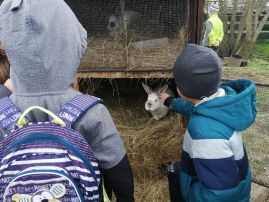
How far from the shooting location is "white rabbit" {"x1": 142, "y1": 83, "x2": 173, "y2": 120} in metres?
3.10

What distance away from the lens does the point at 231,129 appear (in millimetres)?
1606

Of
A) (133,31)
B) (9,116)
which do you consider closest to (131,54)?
(133,31)

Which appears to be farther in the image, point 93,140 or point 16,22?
point 93,140

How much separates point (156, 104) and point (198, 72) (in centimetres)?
154

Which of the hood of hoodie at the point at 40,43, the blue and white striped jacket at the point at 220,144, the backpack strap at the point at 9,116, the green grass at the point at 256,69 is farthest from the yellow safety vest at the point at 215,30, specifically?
the backpack strap at the point at 9,116

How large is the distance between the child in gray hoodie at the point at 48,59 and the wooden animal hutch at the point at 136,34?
4.31 ft

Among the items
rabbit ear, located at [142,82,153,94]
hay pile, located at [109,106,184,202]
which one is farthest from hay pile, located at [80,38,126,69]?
hay pile, located at [109,106,184,202]

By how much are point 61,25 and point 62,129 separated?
353mm

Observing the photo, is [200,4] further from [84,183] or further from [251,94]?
[84,183]

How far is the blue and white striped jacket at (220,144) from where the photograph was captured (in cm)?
154

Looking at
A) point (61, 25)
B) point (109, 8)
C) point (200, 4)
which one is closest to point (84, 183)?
point (61, 25)

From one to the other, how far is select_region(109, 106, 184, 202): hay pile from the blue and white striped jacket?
121 centimetres

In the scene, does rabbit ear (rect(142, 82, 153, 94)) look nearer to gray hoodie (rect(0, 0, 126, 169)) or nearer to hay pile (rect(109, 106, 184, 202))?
hay pile (rect(109, 106, 184, 202))

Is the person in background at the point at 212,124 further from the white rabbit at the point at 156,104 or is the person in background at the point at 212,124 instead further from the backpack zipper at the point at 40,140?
the white rabbit at the point at 156,104
